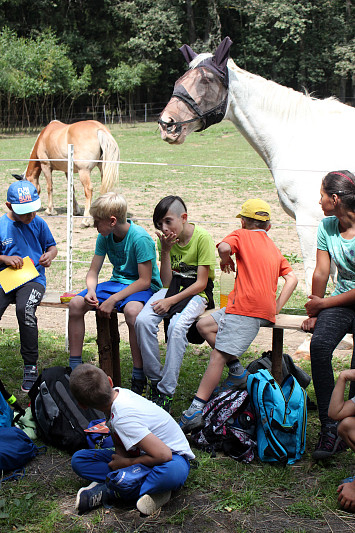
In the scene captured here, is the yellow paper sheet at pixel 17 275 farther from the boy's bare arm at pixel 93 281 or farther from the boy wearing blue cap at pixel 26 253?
the boy's bare arm at pixel 93 281

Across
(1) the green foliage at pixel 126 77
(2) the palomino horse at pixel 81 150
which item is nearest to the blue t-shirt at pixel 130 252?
(2) the palomino horse at pixel 81 150

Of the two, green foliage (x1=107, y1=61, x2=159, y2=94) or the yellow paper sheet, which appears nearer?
the yellow paper sheet

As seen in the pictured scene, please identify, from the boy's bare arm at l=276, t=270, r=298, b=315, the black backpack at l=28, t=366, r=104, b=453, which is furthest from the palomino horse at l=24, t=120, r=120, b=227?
the boy's bare arm at l=276, t=270, r=298, b=315

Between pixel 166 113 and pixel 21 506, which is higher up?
pixel 166 113

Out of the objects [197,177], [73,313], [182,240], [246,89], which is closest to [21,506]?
[73,313]

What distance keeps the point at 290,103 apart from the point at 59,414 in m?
3.21

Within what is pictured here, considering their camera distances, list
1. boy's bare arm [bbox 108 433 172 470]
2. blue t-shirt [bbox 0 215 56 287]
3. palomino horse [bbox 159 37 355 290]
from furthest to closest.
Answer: palomino horse [bbox 159 37 355 290] < blue t-shirt [bbox 0 215 56 287] < boy's bare arm [bbox 108 433 172 470]

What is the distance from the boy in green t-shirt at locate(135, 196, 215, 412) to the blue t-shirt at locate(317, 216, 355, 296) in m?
0.76

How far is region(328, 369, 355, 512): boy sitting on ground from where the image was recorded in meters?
2.72

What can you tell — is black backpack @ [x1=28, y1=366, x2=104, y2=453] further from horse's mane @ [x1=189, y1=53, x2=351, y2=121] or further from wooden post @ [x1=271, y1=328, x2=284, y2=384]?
horse's mane @ [x1=189, y1=53, x2=351, y2=121]

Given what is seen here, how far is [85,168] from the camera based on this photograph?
1042cm

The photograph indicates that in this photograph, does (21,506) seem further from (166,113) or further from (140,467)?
(166,113)

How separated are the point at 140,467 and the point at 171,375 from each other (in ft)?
2.93

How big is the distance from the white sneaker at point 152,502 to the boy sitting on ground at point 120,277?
3.44ft
